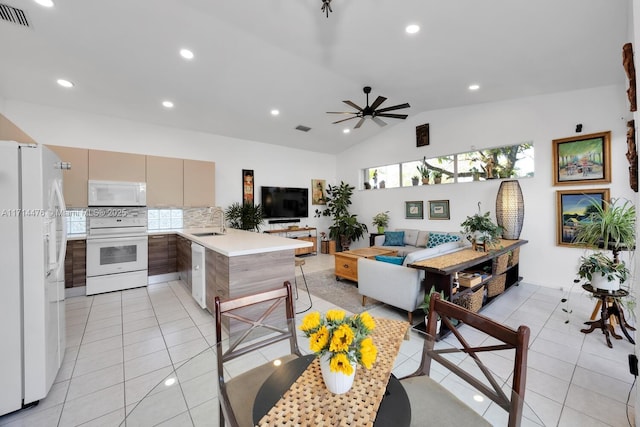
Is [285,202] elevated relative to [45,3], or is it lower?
lower

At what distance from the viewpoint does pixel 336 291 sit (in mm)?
3871

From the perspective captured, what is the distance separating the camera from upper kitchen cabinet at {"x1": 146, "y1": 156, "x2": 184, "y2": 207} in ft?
14.0

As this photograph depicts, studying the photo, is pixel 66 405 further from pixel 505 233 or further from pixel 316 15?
pixel 505 233

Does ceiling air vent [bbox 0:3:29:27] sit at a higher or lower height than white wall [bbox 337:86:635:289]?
higher

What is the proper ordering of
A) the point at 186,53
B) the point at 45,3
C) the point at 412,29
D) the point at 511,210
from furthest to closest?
the point at 511,210
the point at 186,53
the point at 412,29
the point at 45,3

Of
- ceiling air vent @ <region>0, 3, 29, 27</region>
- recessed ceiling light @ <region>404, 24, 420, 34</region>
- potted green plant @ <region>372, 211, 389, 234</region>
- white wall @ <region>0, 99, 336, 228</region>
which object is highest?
recessed ceiling light @ <region>404, 24, 420, 34</region>

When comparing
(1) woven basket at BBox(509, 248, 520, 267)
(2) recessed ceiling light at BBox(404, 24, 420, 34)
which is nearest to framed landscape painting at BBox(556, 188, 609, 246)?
(1) woven basket at BBox(509, 248, 520, 267)

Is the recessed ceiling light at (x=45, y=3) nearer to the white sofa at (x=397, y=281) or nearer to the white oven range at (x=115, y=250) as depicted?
the white oven range at (x=115, y=250)

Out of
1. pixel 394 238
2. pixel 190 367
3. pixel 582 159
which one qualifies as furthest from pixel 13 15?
pixel 582 159

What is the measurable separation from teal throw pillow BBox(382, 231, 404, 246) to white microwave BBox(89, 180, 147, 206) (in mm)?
4717

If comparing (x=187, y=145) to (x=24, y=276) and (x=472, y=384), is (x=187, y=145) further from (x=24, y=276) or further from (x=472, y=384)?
(x=472, y=384)

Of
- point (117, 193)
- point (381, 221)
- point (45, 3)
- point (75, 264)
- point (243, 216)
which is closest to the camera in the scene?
point (45, 3)

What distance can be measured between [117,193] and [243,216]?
2.23 m

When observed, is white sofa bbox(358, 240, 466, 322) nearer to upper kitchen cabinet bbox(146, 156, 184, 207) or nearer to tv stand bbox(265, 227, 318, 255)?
tv stand bbox(265, 227, 318, 255)
